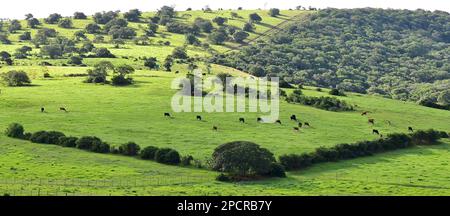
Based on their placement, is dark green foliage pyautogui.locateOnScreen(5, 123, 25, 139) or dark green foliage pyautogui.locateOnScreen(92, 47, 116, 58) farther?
dark green foliage pyautogui.locateOnScreen(92, 47, 116, 58)

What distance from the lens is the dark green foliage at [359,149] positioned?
281 ft

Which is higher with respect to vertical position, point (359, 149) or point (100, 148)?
point (100, 148)

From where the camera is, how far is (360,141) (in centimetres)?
9994

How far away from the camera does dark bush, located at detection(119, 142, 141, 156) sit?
86.2m

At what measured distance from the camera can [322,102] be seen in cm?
12925

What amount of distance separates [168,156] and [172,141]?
31.7 ft

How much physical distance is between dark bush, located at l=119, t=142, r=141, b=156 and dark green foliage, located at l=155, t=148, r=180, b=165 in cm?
397

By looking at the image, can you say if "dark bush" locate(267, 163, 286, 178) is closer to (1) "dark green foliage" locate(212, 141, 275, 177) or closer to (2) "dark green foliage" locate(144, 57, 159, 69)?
(1) "dark green foliage" locate(212, 141, 275, 177)

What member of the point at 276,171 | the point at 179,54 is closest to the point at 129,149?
the point at 276,171

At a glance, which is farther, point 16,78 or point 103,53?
point 103,53

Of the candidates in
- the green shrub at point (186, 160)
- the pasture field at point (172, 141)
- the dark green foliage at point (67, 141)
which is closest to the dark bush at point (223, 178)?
the pasture field at point (172, 141)

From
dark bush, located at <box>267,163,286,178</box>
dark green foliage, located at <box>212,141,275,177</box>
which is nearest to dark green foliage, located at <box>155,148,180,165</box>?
dark green foliage, located at <box>212,141,275,177</box>

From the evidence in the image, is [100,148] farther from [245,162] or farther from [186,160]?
[245,162]

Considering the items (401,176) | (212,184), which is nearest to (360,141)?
(401,176)
